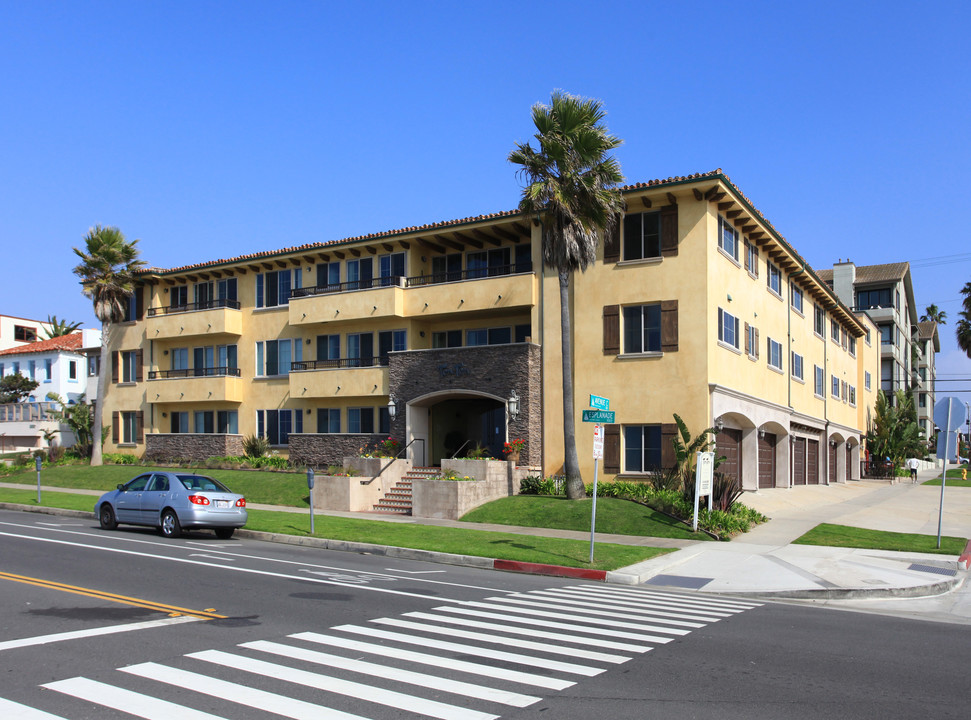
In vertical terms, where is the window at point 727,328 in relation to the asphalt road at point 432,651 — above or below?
above

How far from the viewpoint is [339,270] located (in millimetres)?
34781

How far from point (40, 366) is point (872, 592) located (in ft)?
211

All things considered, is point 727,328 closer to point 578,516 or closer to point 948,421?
point 578,516

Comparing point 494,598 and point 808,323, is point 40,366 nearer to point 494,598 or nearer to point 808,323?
point 808,323

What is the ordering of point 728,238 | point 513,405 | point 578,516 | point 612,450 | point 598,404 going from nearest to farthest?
point 598,404, point 578,516, point 612,450, point 513,405, point 728,238

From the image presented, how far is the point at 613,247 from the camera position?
26875 millimetres

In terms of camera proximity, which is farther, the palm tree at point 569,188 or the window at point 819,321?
the window at point 819,321

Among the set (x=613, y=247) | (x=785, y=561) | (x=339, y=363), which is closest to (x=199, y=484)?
(x=785, y=561)

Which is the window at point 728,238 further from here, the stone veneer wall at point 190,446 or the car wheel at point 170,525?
the stone veneer wall at point 190,446

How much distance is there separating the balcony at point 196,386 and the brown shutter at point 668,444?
20.3 m

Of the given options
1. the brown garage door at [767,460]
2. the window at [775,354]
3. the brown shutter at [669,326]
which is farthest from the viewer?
the window at [775,354]

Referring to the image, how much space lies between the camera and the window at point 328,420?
114ft

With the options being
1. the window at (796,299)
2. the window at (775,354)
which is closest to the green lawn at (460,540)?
the window at (775,354)

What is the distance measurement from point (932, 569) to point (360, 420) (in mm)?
22537
